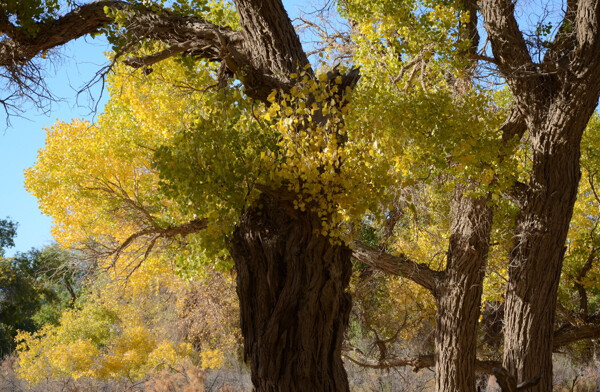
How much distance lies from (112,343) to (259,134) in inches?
476

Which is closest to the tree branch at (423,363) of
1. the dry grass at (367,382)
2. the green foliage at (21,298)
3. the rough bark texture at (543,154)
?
the rough bark texture at (543,154)

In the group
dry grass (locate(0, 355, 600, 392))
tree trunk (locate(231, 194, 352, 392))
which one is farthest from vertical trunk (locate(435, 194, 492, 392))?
dry grass (locate(0, 355, 600, 392))

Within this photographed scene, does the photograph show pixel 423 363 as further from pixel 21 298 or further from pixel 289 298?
pixel 21 298

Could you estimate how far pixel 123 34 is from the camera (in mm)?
5480

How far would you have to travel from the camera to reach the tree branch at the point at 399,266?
8.12m

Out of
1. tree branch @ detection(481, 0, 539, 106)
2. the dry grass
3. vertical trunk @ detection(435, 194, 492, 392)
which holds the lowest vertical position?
the dry grass

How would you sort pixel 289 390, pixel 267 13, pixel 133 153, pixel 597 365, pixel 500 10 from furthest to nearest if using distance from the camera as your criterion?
pixel 597 365
pixel 133 153
pixel 500 10
pixel 267 13
pixel 289 390

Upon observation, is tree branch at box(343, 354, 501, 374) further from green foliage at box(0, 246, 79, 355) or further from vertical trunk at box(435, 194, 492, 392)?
green foliage at box(0, 246, 79, 355)

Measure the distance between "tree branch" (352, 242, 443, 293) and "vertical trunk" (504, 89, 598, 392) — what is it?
3.72 feet

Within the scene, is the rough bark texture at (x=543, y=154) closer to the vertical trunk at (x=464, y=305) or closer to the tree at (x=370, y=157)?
the tree at (x=370, y=157)

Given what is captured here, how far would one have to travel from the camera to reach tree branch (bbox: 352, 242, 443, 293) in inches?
320

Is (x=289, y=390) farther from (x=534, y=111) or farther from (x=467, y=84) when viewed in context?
(x=467, y=84)

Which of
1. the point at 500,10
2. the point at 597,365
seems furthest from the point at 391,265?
the point at 597,365

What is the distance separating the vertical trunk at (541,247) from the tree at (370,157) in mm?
16
